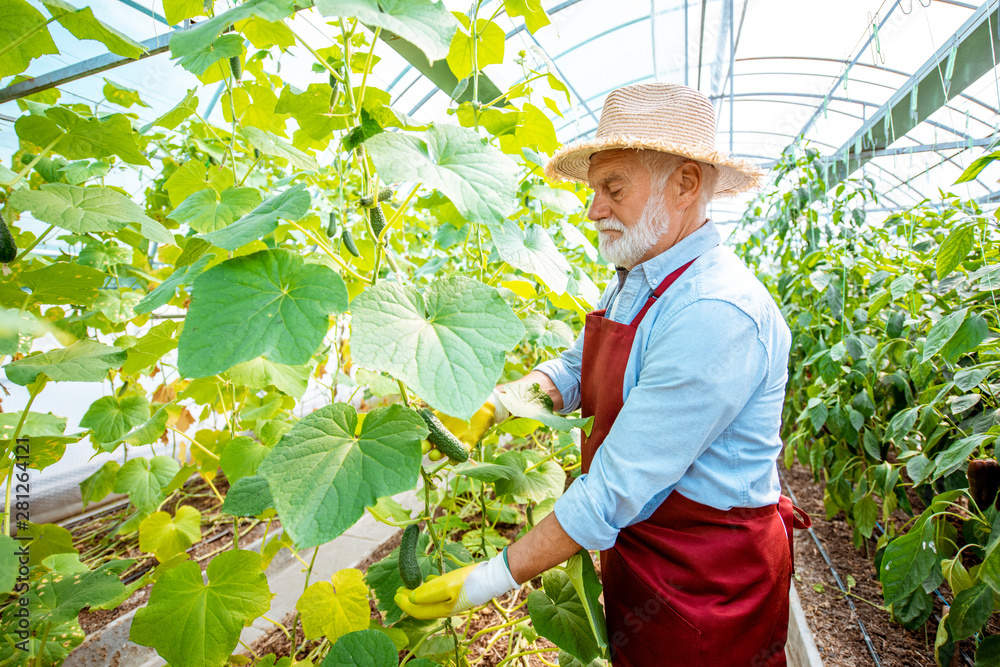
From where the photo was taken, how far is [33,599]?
108cm

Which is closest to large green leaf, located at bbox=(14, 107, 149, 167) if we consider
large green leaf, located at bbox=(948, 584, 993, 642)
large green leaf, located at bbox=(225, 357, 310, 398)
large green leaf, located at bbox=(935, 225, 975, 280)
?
large green leaf, located at bbox=(225, 357, 310, 398)

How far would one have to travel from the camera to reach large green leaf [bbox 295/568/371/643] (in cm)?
113

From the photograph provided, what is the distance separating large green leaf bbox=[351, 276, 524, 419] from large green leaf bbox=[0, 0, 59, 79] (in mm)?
730

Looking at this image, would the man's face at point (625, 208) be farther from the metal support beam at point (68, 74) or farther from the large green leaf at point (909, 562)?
the large green leaf at point (909, 562)

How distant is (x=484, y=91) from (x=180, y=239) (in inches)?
101

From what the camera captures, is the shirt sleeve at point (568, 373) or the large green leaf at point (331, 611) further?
the shirt sleeve at point (568, 373)

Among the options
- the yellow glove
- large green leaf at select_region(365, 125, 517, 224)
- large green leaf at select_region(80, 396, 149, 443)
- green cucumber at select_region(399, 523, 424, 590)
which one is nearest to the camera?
large green leaf at select_region(365, 125, 517, 224)

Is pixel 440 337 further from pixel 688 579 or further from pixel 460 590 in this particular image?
pixel 688 579

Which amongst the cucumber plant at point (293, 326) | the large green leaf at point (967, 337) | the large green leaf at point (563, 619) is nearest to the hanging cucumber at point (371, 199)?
the cucumber plant at point (293, 326)

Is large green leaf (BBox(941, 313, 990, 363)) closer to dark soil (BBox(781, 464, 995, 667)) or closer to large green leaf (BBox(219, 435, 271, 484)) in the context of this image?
dark soil (BBox(781, 464, 995, 667))

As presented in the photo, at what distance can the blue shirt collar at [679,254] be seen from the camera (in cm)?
128

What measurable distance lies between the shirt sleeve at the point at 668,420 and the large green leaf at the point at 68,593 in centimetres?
103

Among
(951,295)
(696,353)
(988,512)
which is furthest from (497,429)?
(951,295)

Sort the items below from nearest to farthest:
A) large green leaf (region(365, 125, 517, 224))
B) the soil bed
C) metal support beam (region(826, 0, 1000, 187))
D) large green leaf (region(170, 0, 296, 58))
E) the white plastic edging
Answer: large green leaf (region(170, 0, 296, 58)) → large green leaf (region(365, 125, 517, 224)) → the white plastic edging → the soil bed → metal support beam (region(826, 0, 1000, 187))
